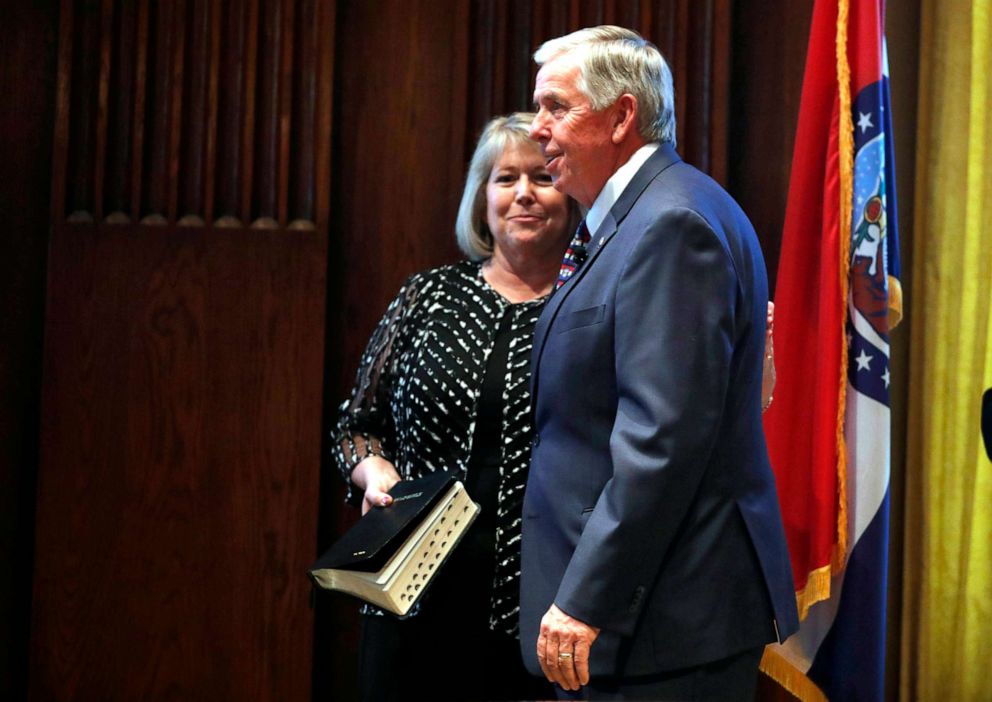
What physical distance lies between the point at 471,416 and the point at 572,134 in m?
0.73

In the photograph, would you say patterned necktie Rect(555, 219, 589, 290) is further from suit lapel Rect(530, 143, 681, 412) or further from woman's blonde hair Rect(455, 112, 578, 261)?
woman's blonde hair Rect(455, 112, 578, 261)

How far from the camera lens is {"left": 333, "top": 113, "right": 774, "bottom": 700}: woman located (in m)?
2.36

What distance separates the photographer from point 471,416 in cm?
241

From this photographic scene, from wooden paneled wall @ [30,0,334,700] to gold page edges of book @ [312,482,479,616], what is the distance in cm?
96

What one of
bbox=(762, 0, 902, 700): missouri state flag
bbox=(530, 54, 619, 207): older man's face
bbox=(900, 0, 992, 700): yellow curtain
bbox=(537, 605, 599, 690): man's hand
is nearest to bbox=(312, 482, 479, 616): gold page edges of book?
bbox=(537, 605, 599, 690): man's hand

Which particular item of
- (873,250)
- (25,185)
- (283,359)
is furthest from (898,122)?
(25,185)

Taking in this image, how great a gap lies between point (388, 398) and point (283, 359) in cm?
52

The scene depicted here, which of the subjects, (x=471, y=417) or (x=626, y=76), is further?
(x=471, y=417)

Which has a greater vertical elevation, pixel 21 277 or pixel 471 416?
pixel 21 277

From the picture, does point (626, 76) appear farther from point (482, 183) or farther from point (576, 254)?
point (482, 183)

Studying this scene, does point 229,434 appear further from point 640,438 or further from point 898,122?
point 898,122

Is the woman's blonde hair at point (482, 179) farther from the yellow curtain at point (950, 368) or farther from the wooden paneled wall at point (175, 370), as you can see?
the yellow curtain at point (950, 368)

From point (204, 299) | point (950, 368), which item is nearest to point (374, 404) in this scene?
point (204, 299)

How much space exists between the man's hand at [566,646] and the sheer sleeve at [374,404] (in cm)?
98
